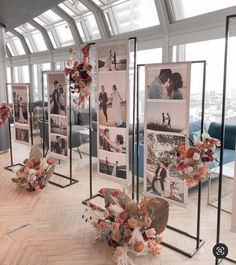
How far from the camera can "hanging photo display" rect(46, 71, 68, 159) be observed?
410 cm

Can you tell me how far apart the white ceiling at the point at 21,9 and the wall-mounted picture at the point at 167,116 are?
3494mm

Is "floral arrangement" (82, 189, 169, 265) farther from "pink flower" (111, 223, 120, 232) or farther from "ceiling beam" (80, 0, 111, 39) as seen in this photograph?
"ceiling beam" (80, 0, 111, 39)

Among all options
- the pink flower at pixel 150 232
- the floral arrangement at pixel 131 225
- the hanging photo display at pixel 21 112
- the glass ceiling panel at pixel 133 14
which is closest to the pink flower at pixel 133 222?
the floral arrangement at pixel 131 225

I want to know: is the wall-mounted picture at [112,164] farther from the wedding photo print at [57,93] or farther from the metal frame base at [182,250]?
the wedding photo print at [57,93]

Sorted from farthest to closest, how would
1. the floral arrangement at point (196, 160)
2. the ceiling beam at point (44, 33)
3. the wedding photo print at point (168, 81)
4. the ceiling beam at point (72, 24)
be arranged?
the ceiling beam at point (44, 33) → the ceiling beam at point (72, 24) → the wedding photo print at point (168, 81) → the floral arrangement at point (196, 160)

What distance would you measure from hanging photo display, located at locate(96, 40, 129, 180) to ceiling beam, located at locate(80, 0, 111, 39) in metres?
4.03

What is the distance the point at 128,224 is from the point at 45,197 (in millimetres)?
1827

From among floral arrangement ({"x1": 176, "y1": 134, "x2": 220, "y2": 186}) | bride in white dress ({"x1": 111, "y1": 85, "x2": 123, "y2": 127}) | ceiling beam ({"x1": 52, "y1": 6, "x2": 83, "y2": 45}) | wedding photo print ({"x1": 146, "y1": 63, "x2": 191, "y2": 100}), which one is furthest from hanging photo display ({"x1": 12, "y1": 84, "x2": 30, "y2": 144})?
ceiling beam ({"x1": 52, "y1": 6, "x2": 83, "y2": 45})

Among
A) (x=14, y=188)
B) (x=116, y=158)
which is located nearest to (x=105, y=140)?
(x=116, y=158)

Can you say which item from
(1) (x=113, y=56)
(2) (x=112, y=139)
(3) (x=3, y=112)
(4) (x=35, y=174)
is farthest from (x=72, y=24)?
(2) (x=112, y=139)

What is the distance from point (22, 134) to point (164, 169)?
322cm

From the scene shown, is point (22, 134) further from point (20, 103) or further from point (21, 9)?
point (21, 9)

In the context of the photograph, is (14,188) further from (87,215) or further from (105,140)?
(105,140)

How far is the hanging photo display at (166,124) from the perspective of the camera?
2523 mm
